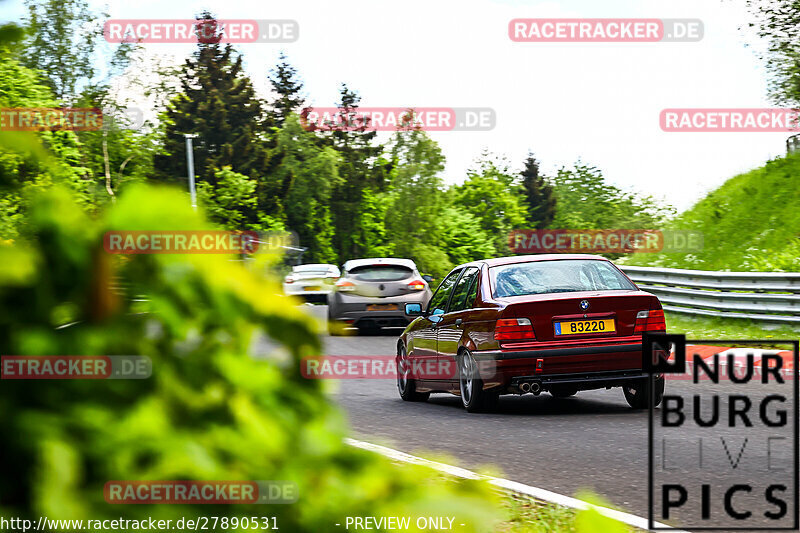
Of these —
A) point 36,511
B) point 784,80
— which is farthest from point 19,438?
point 784,80

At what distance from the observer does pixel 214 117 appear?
73.8 metres

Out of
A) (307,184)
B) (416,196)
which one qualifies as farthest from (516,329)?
(307,184)

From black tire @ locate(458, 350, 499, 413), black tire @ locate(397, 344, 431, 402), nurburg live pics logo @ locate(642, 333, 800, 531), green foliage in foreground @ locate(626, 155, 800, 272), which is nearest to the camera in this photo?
nurburg live pics logo @ locate(642, 333, 800, 531)

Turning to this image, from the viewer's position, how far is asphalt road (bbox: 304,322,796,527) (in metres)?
6.73

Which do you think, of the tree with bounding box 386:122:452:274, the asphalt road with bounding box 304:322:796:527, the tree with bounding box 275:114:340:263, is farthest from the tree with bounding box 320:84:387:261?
the asphalt road with bounding box 304:322:796:527

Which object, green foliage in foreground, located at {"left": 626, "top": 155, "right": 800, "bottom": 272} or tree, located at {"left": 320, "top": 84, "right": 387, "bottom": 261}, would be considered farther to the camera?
tree, located at {"left": 320, "top": 84, "right": 387, "bottom": 261}

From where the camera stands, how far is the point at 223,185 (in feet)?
216

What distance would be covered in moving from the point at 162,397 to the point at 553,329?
9.14 meters

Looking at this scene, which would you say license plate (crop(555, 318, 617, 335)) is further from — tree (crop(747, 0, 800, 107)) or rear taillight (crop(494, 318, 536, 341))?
tree (crop(747, 0, 800, 107))

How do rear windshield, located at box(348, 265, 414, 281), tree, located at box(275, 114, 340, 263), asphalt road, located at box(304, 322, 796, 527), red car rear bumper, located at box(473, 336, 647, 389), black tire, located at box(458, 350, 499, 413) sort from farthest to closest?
tree, located at box(275, 114, 340, 263) → rear windshield, located at box(348, 265, 414, 281) → black tire, located at box(458, 350, 499, 413) → red car rear bumper, located at box(473, 336, 647, 389) → asphalt road, located at box(304, 322, 796, 527)

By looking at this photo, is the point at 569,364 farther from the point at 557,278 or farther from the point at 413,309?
the point at 413,309

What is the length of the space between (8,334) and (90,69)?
59139 millimetres

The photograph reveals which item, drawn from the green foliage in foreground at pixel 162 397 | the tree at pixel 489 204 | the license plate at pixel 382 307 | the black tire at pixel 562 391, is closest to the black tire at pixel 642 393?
the black tire at pixel 562 391

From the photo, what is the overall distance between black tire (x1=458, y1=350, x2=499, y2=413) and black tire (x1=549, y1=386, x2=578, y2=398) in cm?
61
